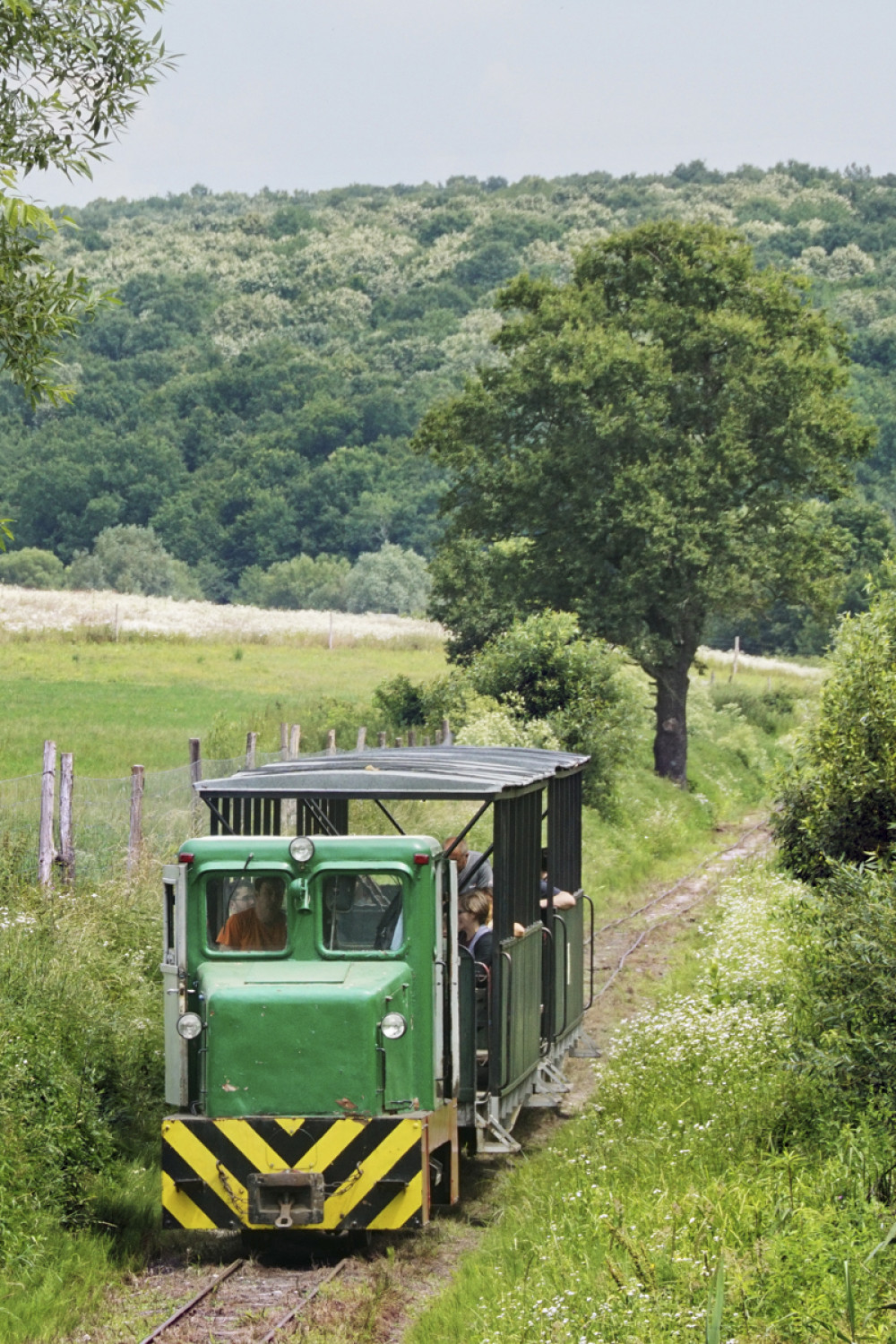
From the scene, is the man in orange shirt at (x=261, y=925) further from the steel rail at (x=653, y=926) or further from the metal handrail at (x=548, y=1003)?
the steel rail at (x=653, y=926)

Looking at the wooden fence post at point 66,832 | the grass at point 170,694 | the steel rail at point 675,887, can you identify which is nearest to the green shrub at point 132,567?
the grass at point 170,694

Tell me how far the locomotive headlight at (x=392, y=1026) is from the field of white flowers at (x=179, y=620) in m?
39.4

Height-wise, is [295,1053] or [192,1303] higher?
[295,1053]

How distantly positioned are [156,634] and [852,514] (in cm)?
2667

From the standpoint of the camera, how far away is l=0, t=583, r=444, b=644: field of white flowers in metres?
50.0

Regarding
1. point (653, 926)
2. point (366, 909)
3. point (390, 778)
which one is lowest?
point (653, 926)

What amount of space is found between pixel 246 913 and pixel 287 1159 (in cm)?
149

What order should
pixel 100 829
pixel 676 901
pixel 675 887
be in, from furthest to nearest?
pixel 675 887, pixel 676 901, pixel 100 829

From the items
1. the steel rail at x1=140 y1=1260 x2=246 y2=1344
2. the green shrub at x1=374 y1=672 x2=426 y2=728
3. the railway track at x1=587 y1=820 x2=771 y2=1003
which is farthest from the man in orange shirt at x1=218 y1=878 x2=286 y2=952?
the green shrub at x1=374 y1=672 x2=426 y2=728

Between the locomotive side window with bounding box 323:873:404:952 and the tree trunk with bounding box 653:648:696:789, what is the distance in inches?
1143

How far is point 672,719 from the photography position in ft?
126

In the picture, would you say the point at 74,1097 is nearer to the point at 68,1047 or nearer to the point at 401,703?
the point at 68,1047

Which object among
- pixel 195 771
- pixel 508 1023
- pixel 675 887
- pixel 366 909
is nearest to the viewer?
pixel 366 909

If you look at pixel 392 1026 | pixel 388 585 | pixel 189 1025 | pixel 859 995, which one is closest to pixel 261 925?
pixel 189 1025
